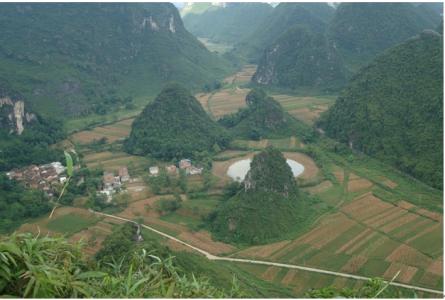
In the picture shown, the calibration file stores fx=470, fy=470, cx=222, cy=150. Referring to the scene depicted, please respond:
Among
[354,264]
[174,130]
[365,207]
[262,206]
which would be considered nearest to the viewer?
[354,264]

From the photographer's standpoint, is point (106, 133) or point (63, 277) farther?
point (106, 133)

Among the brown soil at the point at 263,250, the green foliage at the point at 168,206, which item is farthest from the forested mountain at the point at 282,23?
the brown soil at the point at 263,250

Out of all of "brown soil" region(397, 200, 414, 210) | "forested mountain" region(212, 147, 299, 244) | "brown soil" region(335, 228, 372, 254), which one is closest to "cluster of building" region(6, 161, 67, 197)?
"forested mountain" region(212, 147, 299, 244)

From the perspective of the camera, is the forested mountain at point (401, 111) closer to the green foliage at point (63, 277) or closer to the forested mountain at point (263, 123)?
the forested mountain at point (263, 123)

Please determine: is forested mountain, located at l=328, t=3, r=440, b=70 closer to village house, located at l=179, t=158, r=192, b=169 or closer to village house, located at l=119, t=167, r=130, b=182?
village house, located at l=179, t=158, r=192, b=169

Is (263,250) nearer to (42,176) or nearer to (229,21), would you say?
(42,176)

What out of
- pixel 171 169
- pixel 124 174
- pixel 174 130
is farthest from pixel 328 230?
pixel 174 130

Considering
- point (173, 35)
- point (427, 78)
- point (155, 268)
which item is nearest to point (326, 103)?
point (427, 78)

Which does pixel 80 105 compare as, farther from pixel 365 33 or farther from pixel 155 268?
pixel 155 268
